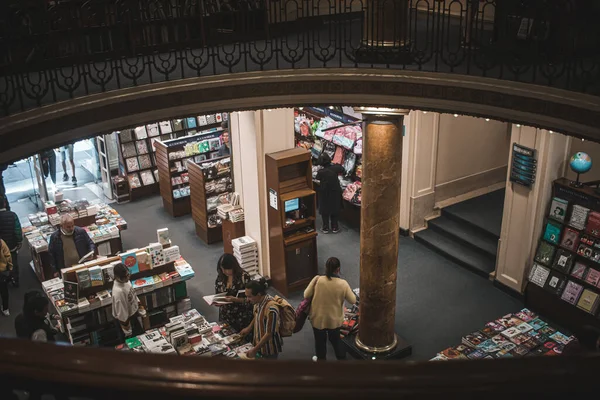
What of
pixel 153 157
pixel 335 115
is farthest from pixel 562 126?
pixel 153 157

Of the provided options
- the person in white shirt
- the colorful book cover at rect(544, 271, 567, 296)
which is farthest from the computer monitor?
the colorful book cover at rect(544, 271, 567, 296)

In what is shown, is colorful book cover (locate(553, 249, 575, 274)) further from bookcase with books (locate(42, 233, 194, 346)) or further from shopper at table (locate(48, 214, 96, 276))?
shopper at table (locate(48, 214, 96, 276))

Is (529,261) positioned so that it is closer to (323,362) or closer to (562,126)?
(562,126)

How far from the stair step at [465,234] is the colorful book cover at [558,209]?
1745 millimetres

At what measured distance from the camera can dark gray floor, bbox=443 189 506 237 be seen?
12.1 meters

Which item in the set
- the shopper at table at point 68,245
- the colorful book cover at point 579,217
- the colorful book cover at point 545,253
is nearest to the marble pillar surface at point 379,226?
the colorful book cover at point 545,253

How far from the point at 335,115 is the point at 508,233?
4865mm

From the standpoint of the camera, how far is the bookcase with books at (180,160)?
13.9 m

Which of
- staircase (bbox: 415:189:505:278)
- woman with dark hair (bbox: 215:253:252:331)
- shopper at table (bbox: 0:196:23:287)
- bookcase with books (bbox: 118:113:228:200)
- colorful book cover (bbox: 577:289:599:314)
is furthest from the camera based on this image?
bookcase with books (bbox: 118:113:228:200)

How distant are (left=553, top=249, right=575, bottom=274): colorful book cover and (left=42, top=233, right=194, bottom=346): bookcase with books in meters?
5.31

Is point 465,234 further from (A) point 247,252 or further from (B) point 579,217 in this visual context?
(A) point 247,252

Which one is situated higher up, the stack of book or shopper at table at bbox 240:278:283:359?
shopper at table at bbox 240:278:283:359

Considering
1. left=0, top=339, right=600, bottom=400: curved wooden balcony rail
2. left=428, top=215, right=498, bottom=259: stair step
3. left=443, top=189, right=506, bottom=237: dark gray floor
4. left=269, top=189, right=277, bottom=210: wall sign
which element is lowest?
left=428, top=215, right=498, bottom=259: stair step

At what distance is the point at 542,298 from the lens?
33.8 ft
